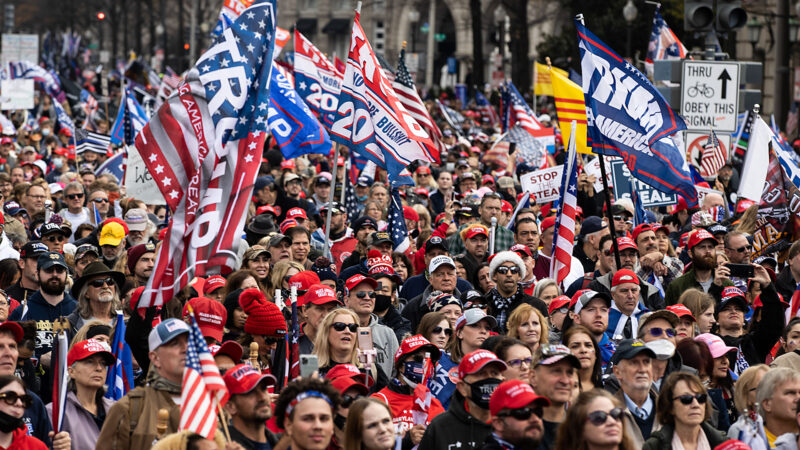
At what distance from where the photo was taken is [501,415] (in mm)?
6406

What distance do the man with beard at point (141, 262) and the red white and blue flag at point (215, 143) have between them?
2.23 metres

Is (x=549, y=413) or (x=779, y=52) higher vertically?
(x=779, y=52)

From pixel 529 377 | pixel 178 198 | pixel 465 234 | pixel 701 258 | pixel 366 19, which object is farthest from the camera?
pixel 366 19

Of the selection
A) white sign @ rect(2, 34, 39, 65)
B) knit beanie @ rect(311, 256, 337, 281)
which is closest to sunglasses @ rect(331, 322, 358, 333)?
knit beanie @ rect(311, 256, 337, 281)

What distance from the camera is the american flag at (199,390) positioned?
607 centimetres

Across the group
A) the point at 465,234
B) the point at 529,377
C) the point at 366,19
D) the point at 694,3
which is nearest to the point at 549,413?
the point at 529,377

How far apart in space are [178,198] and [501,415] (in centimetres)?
297

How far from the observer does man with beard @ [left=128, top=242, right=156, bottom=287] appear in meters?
10.8

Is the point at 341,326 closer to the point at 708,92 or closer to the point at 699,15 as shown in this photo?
the point at 699,15

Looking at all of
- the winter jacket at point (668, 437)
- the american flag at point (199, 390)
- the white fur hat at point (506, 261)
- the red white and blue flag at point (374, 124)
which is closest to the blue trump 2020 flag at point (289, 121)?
the red white and blue flag at point (374, 124)

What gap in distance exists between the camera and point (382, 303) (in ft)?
34.4

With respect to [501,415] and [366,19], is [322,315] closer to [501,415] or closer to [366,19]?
[501,415]

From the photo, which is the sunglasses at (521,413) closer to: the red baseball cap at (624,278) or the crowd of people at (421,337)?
the crowd of people at (421,337)

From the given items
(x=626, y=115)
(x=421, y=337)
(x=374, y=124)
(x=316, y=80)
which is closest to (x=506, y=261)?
(x=626, y=115)
